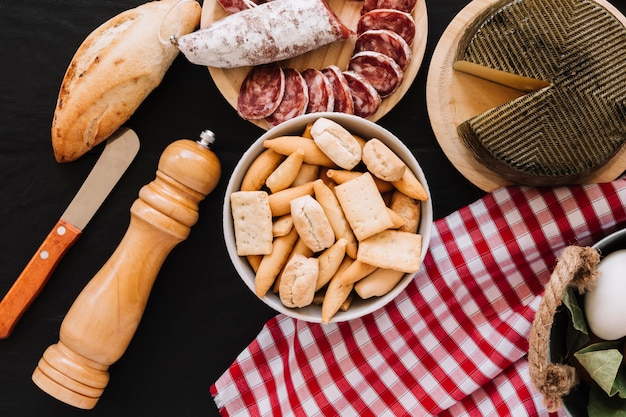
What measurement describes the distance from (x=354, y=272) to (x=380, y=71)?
1.19 feet

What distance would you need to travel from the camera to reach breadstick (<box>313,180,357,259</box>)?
914 millimetres

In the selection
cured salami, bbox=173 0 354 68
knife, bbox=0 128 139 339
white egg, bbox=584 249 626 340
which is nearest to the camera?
white egg, bbox=584 249 626 340

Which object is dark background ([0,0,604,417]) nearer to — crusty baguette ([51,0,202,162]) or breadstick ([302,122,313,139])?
crusty baguette ([51,0,202,162])

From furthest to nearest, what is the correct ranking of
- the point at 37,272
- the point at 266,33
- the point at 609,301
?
the point at 37,272, the point at 266,33, the point at 609,301

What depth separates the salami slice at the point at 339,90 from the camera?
1.00 meters

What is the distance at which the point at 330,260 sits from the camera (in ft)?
2.97

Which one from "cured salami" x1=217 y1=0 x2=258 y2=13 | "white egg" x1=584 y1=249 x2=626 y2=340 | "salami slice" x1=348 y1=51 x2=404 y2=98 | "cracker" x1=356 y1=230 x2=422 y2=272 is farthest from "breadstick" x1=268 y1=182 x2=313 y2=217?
"white egg" x1=584 y1=249 x2=626 y2=340

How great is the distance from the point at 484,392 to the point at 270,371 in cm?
40

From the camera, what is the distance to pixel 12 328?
44.3 inches

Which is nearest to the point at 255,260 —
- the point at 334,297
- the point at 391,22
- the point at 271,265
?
the point at 271,265

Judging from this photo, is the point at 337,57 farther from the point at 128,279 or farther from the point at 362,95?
the point at 128,279

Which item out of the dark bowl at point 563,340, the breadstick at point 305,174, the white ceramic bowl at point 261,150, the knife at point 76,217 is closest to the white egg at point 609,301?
the dark bowl at point 563,340

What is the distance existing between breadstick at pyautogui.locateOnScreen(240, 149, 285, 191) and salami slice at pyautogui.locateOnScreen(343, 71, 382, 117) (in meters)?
0.19

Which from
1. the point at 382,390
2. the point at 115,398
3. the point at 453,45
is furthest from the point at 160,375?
the point at 453,45
